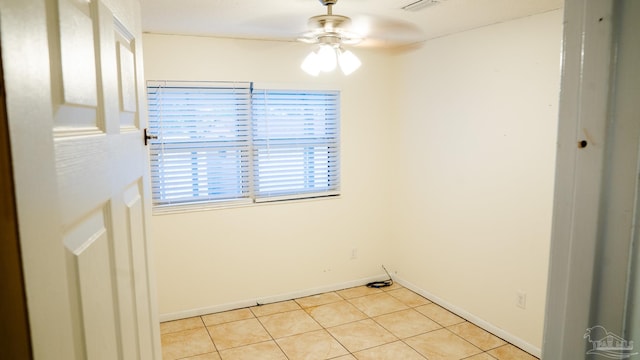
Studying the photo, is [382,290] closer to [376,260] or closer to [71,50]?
[376,260]

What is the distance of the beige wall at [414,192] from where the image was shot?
9.05 feet

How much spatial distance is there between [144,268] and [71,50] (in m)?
0.77

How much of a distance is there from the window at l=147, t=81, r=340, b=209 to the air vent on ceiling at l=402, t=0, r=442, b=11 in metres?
1.39

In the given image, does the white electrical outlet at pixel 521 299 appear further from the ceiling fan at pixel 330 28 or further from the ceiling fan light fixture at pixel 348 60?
the ceiling fan at pixel 330 28

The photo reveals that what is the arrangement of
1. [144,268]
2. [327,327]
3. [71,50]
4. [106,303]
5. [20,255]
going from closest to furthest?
[20,255] → [71,50] → [106,303] → [144,268] → [327,327]

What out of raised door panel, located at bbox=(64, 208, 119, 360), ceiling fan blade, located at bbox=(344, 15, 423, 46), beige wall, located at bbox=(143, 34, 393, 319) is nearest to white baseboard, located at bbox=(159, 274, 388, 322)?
beige wall, located at bbox=(143, 34, 393, 319)

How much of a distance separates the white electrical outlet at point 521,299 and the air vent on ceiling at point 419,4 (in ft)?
6.92

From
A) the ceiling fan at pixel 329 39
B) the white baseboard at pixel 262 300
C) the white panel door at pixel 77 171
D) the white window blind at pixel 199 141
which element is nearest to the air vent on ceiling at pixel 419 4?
the ceiling fan at pixel 329 39

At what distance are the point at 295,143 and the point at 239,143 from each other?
54cm

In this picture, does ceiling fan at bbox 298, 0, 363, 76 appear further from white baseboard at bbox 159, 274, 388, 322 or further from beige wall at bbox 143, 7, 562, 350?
white baseboard at bbox 159, 274, 388, 322

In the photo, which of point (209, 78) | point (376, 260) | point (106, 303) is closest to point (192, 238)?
point (209, 78)

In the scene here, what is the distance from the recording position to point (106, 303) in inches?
A: 30.3

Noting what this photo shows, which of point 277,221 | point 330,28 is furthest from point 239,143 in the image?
point 330,28

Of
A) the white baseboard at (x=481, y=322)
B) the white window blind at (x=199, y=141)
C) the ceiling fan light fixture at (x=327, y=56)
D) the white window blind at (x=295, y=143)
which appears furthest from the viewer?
the white window blind at (x=295, y=143)
